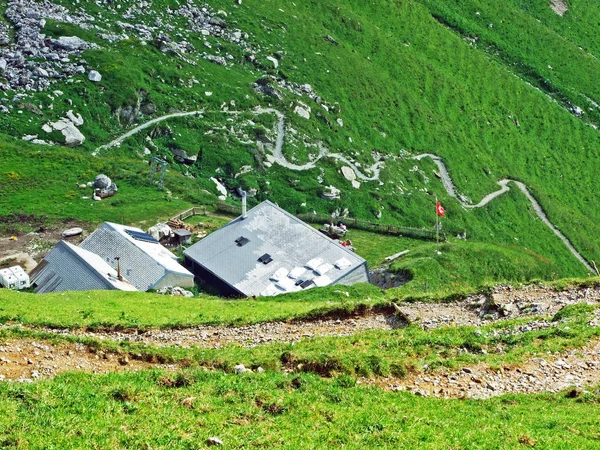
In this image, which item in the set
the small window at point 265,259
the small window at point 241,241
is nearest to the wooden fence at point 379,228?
the small window at point 241,241

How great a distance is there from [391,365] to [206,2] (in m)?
100

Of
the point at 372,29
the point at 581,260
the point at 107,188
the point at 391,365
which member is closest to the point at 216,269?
the point at 107,188

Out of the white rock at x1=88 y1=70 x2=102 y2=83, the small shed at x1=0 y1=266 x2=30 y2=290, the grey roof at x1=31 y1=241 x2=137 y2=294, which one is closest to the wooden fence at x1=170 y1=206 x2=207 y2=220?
the grey roof at x1=31 y1=241 x2=137 y2=294

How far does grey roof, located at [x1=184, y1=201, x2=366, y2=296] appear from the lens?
6116cm

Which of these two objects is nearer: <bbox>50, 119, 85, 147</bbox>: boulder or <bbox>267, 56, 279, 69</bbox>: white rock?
<bbox>50, 119, 85, 147</bbox>: boulder

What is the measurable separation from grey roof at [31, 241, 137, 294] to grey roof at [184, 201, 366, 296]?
9.54 meters

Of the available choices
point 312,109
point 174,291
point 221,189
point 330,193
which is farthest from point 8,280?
point 312,109

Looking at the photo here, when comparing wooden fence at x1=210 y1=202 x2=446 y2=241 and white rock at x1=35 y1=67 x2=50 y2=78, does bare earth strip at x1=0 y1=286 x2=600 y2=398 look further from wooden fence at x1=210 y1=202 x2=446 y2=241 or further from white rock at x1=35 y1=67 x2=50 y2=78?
white rock at x1=35 y1=67 x2=50 y2=78

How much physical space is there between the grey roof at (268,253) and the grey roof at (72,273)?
9537 mm

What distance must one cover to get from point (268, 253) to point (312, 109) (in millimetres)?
46129

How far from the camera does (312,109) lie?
107 metres

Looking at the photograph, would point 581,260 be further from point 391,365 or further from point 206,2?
point 391,365

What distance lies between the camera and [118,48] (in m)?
101

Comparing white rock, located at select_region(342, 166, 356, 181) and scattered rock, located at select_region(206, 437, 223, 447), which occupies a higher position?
scattered rock, located at select_region(206, 437, 223, 447)
